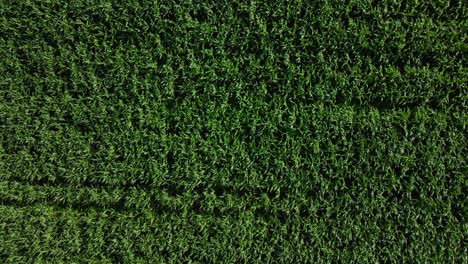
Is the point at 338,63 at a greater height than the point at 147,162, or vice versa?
the point at 338,63

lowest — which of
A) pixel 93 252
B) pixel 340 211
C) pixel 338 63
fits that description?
pixel 93 252

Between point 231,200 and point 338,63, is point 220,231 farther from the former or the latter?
point 338,63

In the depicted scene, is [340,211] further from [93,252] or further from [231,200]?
[93,252]

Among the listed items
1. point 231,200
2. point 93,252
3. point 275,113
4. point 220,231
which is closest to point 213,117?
point 275,113

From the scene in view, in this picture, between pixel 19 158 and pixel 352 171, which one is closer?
pixel 352 171

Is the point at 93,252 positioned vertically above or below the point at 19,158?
below

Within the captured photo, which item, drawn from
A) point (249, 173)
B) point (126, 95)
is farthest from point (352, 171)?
point (126, 95)
